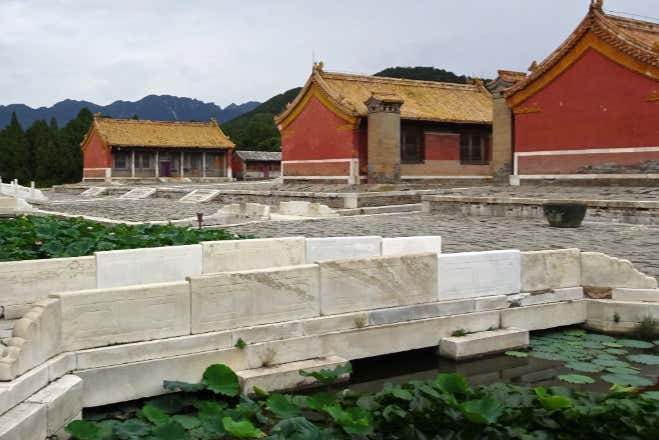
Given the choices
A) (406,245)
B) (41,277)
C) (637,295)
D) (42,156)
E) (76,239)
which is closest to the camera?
(41,277)

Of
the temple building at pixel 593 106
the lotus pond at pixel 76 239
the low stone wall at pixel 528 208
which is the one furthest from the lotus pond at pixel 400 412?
the temple building at pixel 593 106

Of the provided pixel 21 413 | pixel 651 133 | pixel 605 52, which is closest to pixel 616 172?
pixel 651 133

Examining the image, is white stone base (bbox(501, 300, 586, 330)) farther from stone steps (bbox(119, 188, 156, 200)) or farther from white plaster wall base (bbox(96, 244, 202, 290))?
stone steps (bbox(119, 188, 156, 200))

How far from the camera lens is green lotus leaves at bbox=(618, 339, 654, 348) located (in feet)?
20.5

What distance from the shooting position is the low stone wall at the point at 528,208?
45.4 feet

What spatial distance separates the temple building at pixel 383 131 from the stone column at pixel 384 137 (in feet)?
0.12

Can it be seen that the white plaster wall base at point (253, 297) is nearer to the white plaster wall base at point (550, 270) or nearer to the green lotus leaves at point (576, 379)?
the green lotus leaves at point (576, 379)

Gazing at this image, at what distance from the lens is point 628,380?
520 cm

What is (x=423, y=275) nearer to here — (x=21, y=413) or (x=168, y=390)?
(x=168, y=390)

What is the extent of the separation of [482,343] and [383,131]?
18371mm

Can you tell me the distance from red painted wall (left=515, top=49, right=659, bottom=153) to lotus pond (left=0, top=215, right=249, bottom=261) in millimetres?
13911

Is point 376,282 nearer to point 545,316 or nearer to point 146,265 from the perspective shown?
point 545,316

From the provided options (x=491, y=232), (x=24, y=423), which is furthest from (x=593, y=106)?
(x=24, y=423)

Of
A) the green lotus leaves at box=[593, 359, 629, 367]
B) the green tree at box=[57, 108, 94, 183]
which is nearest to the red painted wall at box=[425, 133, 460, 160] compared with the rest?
the green lotus leaves at box=[593, 359, 629, 367]
